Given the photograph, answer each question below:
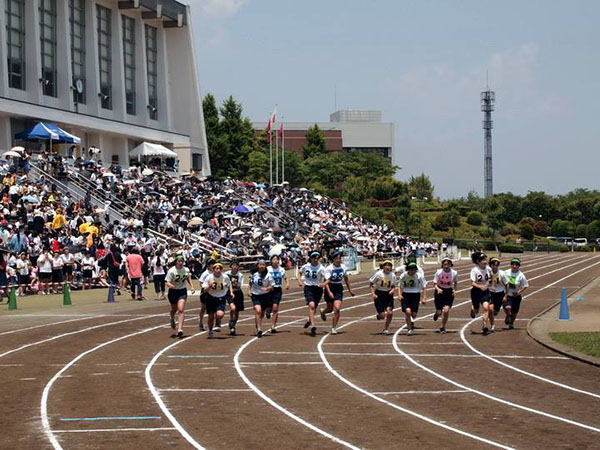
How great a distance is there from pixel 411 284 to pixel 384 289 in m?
0.70

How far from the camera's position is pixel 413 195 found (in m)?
139

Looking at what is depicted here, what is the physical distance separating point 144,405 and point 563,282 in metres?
39.5

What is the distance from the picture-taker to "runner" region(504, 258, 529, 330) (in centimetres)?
2533

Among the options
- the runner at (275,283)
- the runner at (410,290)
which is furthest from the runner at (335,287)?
the runner at (410,290)

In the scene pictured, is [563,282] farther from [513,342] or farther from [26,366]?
[26,366]

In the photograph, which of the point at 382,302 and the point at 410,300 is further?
the point at 382,302

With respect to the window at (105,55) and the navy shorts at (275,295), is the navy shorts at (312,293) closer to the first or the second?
the navy shorts at (275,295)

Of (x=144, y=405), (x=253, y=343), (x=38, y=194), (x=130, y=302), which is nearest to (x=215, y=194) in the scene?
(x=38, y=194)

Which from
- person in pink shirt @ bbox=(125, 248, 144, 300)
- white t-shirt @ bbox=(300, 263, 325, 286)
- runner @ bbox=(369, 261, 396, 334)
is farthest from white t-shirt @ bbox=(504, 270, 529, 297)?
person in pink shirt @ bbox=(125, 248, 144, 300)

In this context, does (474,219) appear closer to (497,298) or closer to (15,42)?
(15,42)

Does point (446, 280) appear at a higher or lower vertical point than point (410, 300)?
higher

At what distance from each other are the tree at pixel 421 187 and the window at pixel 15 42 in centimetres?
7976

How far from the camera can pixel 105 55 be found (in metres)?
76.2

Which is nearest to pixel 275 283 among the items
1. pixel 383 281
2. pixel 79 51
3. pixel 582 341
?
pixel 383 281
